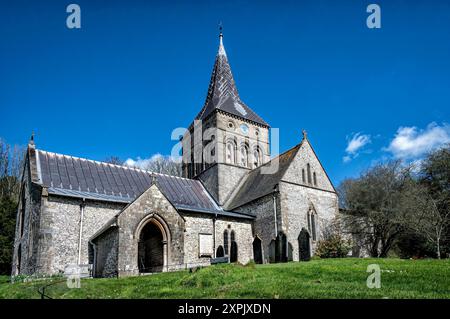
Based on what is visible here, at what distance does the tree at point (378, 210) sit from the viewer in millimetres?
26219

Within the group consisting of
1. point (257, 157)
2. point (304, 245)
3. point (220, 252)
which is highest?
point (257, 157)

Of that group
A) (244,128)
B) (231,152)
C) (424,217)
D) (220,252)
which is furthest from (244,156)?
(424,217)

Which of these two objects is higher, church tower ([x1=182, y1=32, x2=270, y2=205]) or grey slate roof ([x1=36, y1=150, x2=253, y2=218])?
church tower ([x1=182, y1=32, x2=270, y2=205])

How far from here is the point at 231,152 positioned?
34156 mm

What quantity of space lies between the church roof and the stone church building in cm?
21

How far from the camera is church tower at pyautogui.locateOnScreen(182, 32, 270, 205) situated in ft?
107

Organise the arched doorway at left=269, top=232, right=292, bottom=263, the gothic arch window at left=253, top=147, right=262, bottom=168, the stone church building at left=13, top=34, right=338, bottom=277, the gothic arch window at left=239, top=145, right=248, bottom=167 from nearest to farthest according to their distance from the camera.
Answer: the stone church building at left=13, top=34, right=338, bottom=277 → the arched doorway at left=269, top=232, right=292, bottom=263 → the gothic arch window at left=239, top=145, right=248, bottom=167 → the gothic arch window at left=253, top=147, right=262, bottom=168

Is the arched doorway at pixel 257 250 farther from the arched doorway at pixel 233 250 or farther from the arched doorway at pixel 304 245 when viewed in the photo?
the arched doorway at pixel 304 245

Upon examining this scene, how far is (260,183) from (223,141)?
6.62 metres

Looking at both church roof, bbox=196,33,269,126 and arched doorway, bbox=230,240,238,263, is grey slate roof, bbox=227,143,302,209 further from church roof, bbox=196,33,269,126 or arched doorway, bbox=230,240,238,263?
church roof, bbox=196,33,269,126

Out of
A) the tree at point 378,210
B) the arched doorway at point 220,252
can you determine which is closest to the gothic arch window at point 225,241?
the arched doorway at point 220,252

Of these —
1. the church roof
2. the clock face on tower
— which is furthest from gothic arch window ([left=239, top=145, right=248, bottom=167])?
the church roof

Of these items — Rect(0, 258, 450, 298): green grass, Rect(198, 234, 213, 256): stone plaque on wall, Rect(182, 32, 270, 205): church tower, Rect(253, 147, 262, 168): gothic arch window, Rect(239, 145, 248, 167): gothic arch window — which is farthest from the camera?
Rect(253, 147, 262, 168): gothic arch window

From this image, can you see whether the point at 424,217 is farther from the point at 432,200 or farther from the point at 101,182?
the point at 101,182
